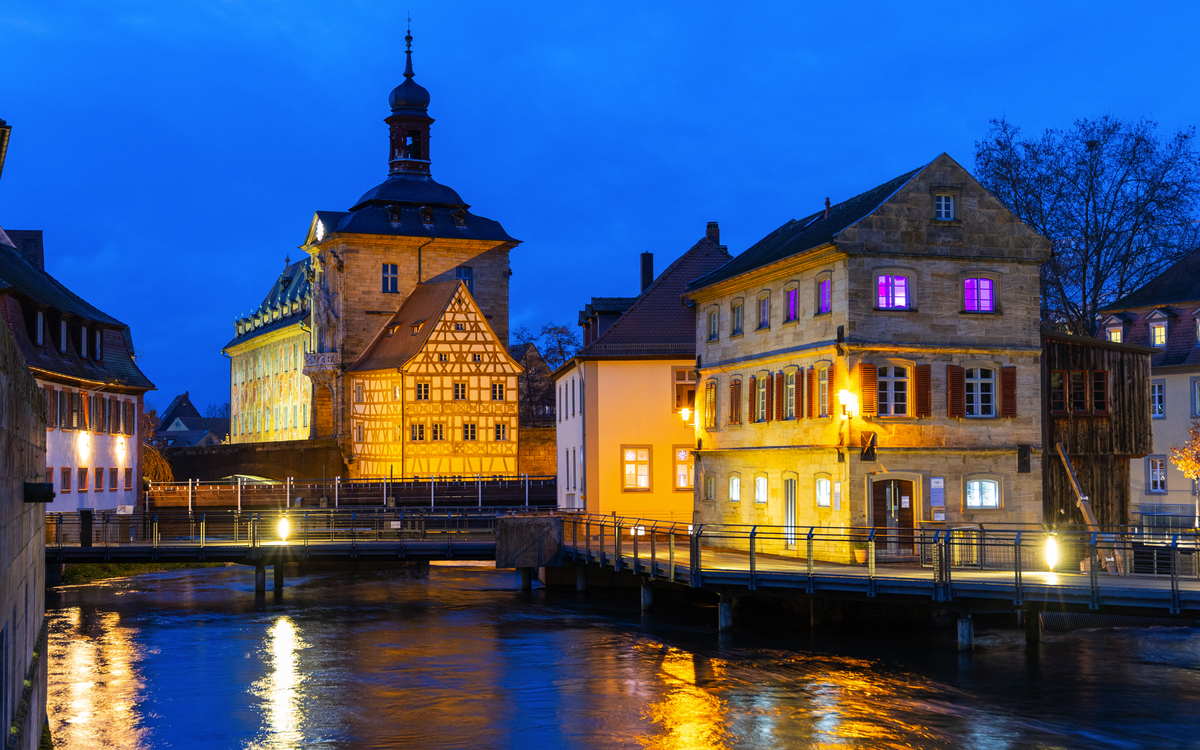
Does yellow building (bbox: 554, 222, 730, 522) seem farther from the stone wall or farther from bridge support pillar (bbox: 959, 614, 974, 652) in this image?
the stone wall

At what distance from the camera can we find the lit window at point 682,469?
140 feet

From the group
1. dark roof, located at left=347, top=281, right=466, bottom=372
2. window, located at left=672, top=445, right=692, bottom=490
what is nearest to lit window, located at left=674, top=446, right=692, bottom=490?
window, located at left=672, top=445, right=692, bottom=490

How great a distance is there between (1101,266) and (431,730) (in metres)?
38.6

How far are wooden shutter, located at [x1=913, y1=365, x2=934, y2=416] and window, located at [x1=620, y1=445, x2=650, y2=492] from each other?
12.7 meters

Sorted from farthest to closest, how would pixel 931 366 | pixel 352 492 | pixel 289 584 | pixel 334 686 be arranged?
1. pixel 352 492
2. pixel 289 584
3. pixel 931 366
4. pixel 334 686

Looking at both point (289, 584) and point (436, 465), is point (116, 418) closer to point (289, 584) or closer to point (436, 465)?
point (289, 584)

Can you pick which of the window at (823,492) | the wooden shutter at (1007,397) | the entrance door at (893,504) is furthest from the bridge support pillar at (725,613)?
the wooden shutter at (1007,397)

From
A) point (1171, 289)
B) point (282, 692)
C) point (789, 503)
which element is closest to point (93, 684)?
point (282, 692)

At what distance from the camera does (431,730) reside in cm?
1989

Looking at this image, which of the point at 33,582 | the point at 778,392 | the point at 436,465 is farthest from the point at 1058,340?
the point at 436,465

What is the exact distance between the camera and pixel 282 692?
23422mm

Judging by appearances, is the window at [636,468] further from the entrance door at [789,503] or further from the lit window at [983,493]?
the lit window at [983,493]

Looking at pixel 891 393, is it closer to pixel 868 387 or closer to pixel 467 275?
pixel 868 387

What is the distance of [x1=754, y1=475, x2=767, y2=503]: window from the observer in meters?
35.6
